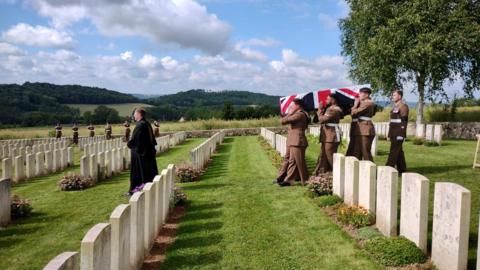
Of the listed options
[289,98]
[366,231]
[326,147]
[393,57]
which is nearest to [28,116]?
[393,57]

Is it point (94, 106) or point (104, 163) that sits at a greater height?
point (94, 106)

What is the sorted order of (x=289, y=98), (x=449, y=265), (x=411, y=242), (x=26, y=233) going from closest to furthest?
(x=449, y=265), (x=411, y=242), (x=26, y=233), (x=289, y=98)

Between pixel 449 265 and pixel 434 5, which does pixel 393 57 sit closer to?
pixel 434 5

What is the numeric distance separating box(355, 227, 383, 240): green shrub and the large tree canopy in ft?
69.3

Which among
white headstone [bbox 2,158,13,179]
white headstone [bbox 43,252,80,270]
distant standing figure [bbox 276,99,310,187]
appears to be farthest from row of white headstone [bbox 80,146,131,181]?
white headstone [bbox 43,252,80,270]

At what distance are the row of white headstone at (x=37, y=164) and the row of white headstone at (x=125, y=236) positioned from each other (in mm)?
6952

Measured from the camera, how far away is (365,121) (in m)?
10.8

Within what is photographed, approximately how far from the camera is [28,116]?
57.2 meters

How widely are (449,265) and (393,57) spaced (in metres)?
23.8

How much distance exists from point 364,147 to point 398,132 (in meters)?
1.01

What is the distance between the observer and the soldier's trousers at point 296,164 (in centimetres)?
1094

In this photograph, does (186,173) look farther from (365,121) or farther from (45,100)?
(45,100)

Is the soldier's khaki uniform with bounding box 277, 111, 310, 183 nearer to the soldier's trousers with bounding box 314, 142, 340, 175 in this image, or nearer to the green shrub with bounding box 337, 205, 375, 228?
the soldier's trousers with bounding box 314, 142, 340, 175

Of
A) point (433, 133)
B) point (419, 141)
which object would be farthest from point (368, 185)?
point (433, 133)
